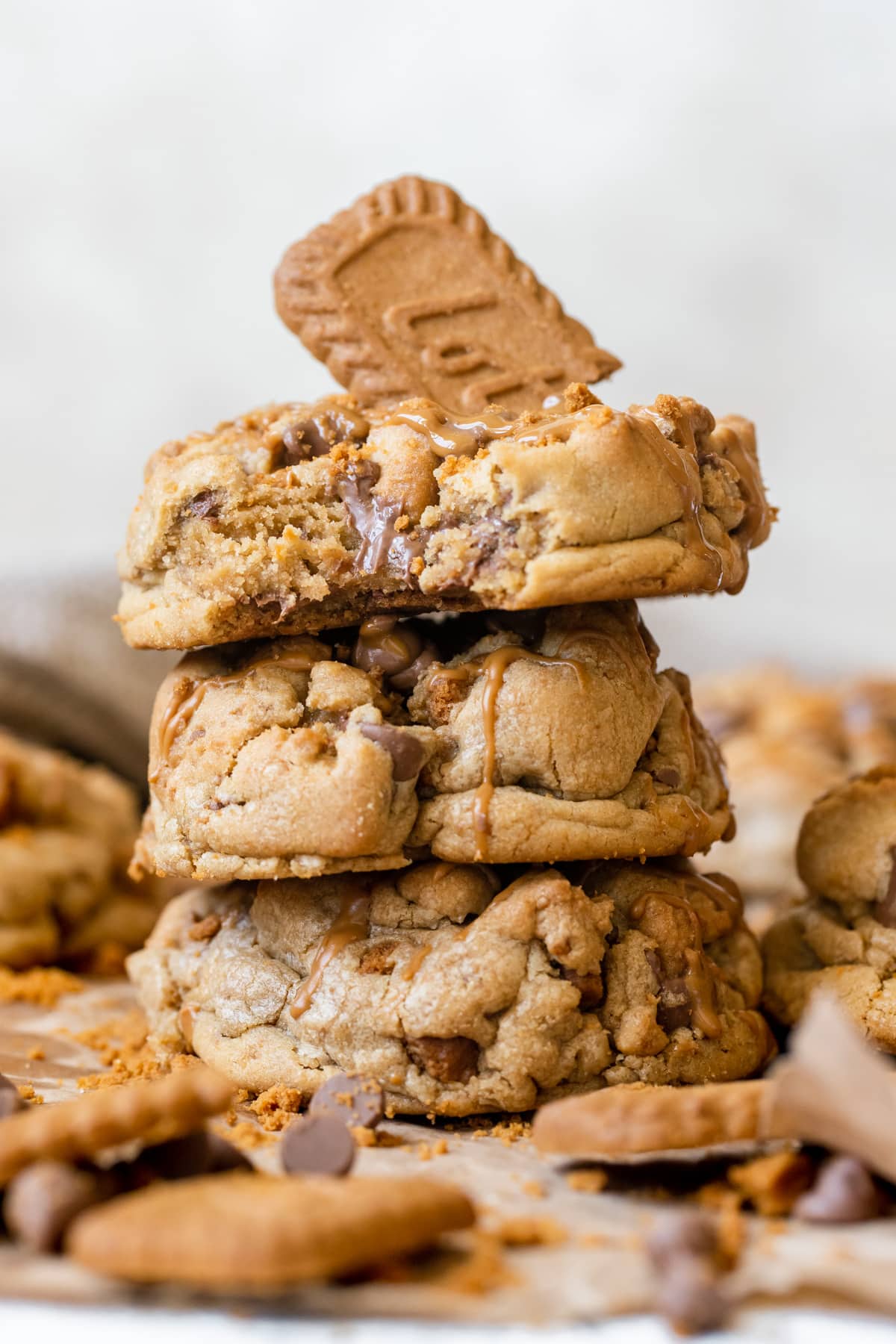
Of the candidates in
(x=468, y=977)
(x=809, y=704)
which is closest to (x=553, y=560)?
(x=468, y=977)

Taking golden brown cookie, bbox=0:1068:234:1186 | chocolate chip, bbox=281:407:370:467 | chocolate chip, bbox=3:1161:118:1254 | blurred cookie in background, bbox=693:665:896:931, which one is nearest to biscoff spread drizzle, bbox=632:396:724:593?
chocolate chip, bbox=281:407:370:467

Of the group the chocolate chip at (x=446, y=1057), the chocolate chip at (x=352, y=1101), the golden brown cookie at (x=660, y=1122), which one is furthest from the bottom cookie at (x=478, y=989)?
the golden brown cookie at (x=660, y=1122)

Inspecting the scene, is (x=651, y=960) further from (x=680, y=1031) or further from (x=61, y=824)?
(x=61, y=824)

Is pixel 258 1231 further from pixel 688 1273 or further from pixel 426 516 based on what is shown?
pixel 426 516

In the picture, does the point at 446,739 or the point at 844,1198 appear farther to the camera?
the point at 446,739

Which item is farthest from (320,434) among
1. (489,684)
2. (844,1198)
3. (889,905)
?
(844,1198)

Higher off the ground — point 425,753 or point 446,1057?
point 425,753

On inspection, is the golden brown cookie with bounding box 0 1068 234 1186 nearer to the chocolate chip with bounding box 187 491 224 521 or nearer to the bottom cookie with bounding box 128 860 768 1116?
the bottom cookie with bounding box 128 860 768 1116
